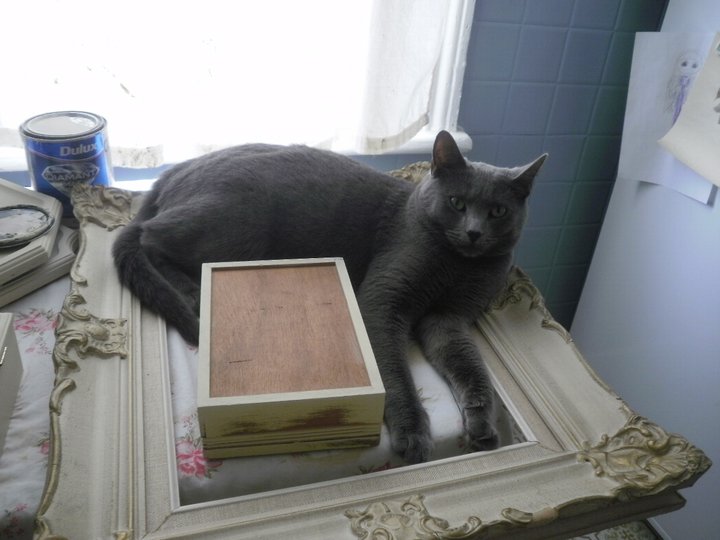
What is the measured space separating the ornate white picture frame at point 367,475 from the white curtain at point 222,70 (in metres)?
0.42

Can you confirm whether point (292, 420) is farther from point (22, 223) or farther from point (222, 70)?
point (222, 70)

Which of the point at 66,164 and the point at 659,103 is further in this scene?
the point at 659,103

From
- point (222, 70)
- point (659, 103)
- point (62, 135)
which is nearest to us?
point (62, 135)

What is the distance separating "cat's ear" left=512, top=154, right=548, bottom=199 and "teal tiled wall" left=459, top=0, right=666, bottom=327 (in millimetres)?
452

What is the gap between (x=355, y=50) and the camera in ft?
3.97

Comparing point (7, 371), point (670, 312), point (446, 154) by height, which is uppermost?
point (446, 154)

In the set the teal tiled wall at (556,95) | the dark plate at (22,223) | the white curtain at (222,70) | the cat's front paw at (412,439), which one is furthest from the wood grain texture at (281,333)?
the teal tiled wall at (556,95)

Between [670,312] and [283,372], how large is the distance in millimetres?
948

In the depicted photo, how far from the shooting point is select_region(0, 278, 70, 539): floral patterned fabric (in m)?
0.63

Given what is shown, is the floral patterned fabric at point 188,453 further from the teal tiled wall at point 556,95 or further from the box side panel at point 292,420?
the teal tiled wall at point 556,95

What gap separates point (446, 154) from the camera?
1013mm

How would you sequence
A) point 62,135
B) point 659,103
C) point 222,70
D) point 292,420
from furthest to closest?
1. point 659,103
2. point 222,70
3. point 62,135
4. point 292,420

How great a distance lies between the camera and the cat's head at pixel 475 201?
39.0 inches

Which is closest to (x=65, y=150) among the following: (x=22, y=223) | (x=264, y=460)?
(x=22, y=223)
